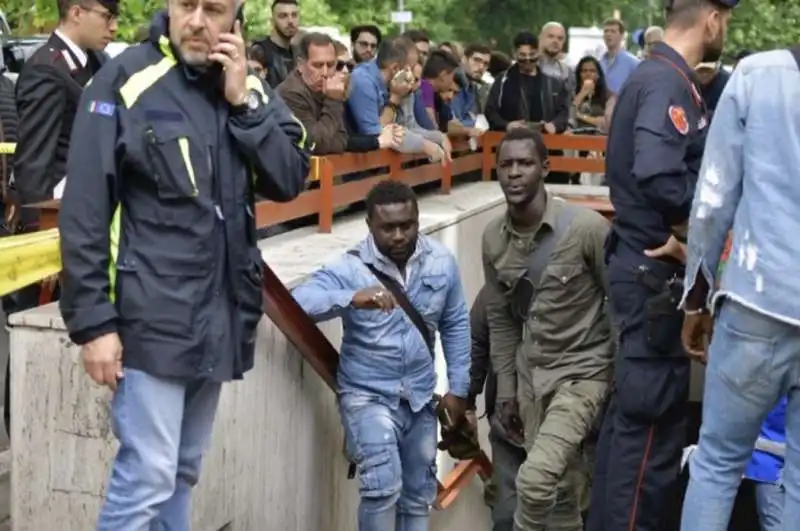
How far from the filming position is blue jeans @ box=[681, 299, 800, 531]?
3.66 meters

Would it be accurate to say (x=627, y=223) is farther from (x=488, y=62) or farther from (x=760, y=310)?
(x=488, y=62)

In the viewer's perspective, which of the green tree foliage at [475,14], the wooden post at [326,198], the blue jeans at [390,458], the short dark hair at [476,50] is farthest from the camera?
the green tree foliage at [475,14]

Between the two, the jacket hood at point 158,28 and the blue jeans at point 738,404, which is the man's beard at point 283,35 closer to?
the jacket hood at point 158,28

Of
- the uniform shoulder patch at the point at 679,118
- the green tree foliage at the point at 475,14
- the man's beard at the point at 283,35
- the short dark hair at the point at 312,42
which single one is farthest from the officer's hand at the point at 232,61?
the green tree foliage at the point at 475,14

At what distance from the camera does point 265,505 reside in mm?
5312

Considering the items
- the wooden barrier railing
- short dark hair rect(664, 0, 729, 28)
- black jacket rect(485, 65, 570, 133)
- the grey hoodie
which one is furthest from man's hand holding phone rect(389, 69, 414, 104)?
short dark hair rect(664, 0, 729, 28)

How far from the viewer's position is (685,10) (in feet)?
15.7

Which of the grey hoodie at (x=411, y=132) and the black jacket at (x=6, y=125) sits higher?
the black jacket at (x=6, y=125)

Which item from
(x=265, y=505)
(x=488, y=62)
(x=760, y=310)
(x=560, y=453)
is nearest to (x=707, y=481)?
(x=760, y=310)

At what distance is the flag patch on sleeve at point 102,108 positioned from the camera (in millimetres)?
3398

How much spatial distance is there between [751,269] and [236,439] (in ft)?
7.24

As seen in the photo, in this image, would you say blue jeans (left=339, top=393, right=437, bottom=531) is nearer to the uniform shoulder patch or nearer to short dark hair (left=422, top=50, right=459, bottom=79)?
the uniform shoulder patch

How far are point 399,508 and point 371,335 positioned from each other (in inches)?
31.6

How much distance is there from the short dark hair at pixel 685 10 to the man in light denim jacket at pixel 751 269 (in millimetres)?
1072
